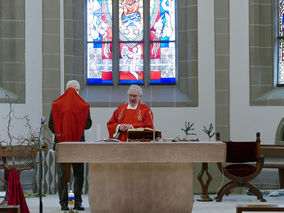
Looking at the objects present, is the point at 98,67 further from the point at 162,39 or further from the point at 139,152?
the point at 139,152

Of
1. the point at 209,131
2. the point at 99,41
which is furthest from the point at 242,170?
the point at 99,41

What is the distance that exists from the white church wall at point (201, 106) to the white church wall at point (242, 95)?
0.39m

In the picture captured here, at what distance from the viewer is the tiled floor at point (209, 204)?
837 cm

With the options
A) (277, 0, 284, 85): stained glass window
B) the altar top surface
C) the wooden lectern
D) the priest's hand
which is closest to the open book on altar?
the wooden lectern

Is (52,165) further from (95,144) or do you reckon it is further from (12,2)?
(95,144)

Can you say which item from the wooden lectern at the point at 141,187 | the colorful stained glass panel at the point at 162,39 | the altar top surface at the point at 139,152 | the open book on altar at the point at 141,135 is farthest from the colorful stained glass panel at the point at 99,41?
the altar top surface at the point at 139,152

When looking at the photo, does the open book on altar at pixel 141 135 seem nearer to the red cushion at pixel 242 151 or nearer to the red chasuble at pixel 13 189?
the red chasuble at pixel 13 189

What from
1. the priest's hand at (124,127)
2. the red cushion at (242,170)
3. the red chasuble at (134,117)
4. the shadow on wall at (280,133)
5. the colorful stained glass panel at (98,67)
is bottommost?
the red cushion at (242,170)

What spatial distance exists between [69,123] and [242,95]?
5011 millimetres

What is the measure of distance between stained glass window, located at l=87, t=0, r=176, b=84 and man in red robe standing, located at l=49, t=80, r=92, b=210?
4702 millimetres

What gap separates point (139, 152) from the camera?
20.4ft

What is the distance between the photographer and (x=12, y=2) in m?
12.3

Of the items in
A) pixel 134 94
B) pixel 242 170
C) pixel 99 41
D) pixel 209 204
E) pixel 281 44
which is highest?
pixel 99 41

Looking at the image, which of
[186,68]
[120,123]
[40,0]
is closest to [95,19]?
[40,0]
